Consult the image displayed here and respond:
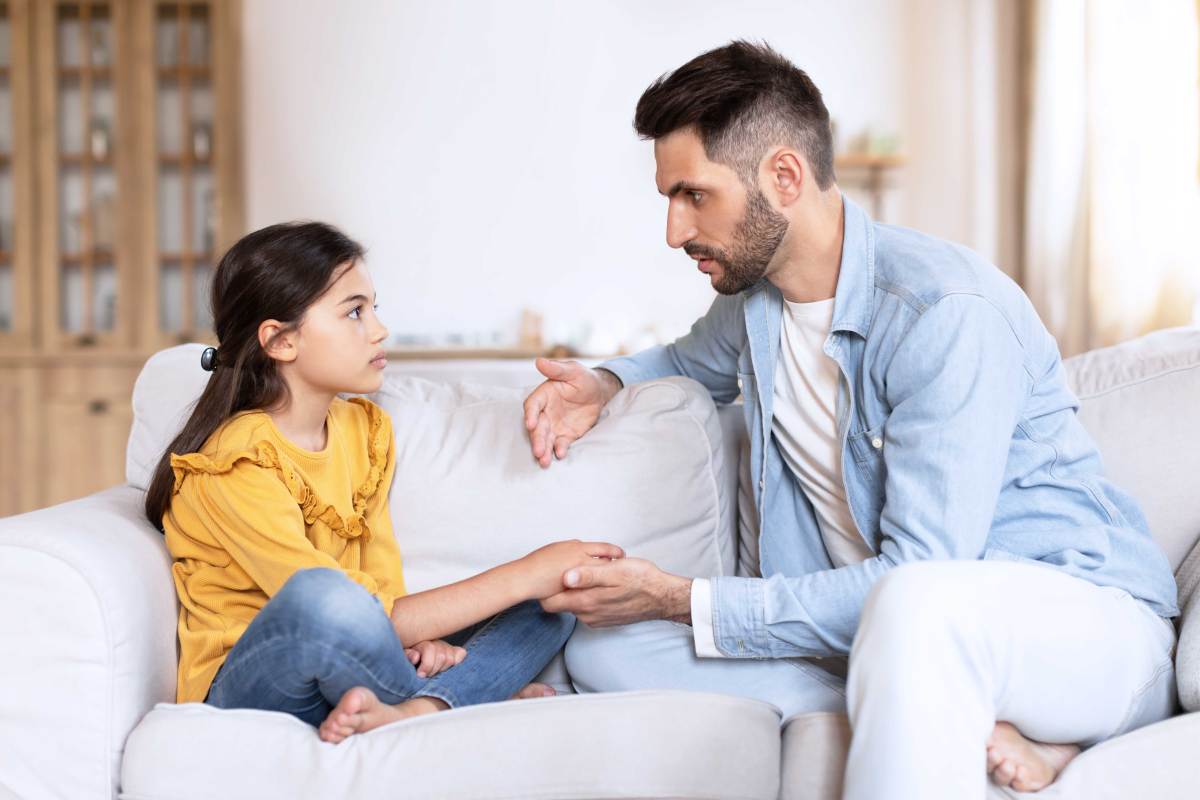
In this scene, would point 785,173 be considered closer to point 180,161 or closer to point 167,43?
point 180,161

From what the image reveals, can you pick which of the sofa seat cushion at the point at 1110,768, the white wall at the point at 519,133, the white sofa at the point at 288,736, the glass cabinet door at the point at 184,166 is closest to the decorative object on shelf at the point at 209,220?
the glass cabinet door at the point at 184,166

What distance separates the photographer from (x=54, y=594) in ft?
4.19

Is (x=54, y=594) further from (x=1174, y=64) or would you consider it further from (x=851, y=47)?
(x=851, y=47)

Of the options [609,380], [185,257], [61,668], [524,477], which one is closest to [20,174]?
[185,257]

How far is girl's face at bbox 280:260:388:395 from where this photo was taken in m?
1.59

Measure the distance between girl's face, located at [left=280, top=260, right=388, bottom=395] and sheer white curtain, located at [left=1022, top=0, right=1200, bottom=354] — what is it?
271 centimetres

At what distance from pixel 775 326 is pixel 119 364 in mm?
3653

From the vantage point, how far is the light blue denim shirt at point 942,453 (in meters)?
1.30

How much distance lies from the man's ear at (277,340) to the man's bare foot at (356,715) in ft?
1.71

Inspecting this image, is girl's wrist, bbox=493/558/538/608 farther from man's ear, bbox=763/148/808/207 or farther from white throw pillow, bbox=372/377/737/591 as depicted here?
man's ear, bbox=763/148/808/207

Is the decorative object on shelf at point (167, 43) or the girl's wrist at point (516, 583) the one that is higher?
the decorative object on shelf at point (167, 43)

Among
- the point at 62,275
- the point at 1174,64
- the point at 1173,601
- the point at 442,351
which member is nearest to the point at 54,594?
the point at 1173,601

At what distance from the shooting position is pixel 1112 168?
356 cm

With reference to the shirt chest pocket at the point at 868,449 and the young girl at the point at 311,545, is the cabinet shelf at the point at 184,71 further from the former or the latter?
the shirt chest pocket at the point at 868,449
